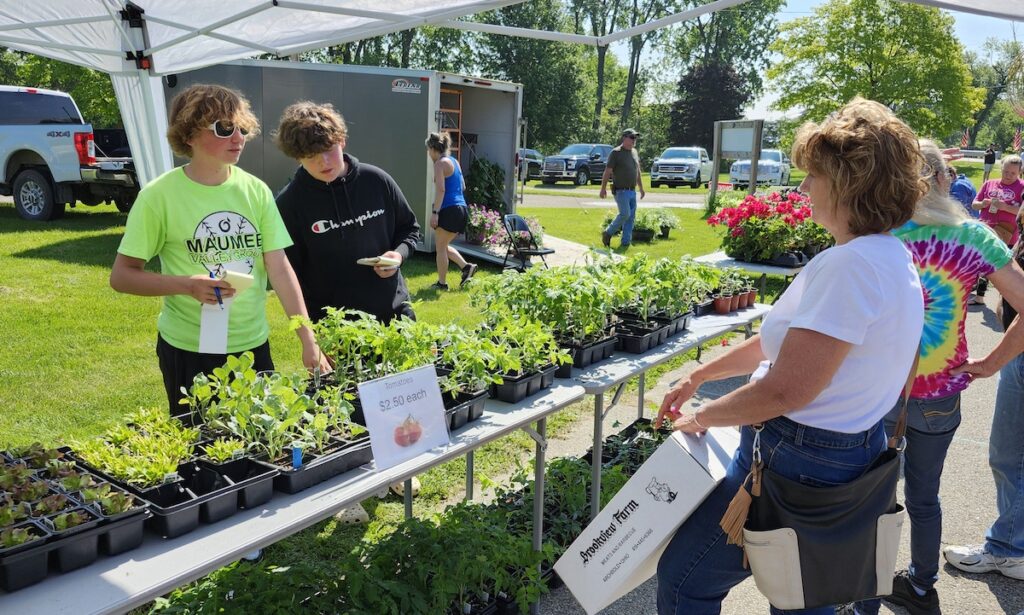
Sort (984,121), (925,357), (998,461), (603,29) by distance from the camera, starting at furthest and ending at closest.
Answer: (984,121), (603,29), (998,461), (925,357)

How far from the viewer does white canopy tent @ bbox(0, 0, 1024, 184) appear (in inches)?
151

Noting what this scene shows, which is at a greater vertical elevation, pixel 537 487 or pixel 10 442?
pixel 537 487

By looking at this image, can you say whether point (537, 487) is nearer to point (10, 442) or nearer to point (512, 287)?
point (512, 287)

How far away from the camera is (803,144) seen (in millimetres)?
1864

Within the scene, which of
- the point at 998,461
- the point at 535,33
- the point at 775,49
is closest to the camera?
the point at 998,461

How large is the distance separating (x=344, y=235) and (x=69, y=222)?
10773 millimetres

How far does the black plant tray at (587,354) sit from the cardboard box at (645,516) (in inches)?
36.7

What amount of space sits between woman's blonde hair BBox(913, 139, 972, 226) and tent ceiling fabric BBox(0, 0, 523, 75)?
7.01 feet

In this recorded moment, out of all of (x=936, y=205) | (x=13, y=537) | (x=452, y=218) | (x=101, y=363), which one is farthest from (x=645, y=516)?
(x=452, y=218)

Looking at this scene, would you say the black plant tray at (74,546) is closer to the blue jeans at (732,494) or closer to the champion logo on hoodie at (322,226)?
the blue jeans at (732,494)

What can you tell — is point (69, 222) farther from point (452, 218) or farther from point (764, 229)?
point (764, 229)

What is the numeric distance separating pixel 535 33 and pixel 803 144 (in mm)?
3714

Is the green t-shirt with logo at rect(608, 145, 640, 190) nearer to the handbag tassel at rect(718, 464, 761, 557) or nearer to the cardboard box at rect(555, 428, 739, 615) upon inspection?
the cardboard box at rect(555, 428, 739, 615)

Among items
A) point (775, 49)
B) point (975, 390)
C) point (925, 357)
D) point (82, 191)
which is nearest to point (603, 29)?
point (775, 49)
